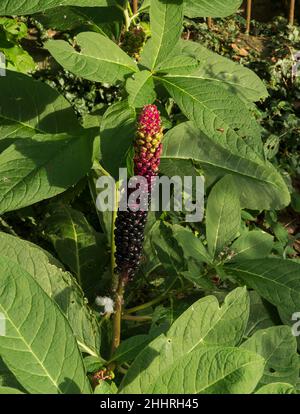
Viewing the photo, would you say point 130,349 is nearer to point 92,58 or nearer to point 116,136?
point 116,136

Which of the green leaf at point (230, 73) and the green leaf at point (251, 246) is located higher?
the green leaf at point (230, 73)

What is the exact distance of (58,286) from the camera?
141 centimetres

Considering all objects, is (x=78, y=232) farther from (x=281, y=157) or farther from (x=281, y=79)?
(x=281, y=79)

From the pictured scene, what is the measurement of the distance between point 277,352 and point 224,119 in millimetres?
493

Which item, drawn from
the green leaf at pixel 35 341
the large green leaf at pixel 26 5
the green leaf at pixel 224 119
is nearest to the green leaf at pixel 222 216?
the green leaf at pixel 224 119

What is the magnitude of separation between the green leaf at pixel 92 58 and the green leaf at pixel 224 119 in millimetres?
159

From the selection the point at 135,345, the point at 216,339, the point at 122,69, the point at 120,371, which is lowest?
the point at 120,371

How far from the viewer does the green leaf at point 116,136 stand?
134cm

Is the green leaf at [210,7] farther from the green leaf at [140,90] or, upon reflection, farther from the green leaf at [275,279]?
the green leaf at [275,279]

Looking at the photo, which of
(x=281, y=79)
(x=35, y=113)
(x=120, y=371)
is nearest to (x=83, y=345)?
(x=120, y=371)

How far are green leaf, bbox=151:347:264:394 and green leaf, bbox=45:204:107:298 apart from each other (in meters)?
0.92

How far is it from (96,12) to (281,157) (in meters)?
2.14

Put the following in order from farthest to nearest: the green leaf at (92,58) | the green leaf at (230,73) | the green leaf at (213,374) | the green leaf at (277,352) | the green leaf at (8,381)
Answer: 1. the green leaf at (230,73)
2. the green leaf at (92,58)
3. the green leaf at (277,352)
4. the green leaf at (8,381)
5. the green leaf at (213,374)

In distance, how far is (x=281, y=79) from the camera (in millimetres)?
4098
